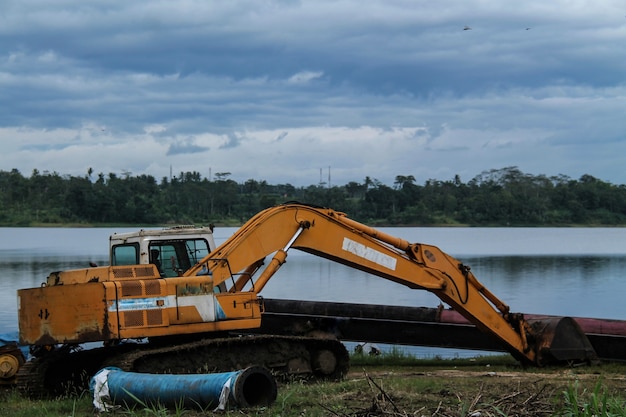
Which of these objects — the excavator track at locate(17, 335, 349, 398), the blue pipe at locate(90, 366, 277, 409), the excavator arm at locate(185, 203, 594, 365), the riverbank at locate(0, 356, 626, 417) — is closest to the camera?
the riverbank at locate(0, 356, 626, 417)

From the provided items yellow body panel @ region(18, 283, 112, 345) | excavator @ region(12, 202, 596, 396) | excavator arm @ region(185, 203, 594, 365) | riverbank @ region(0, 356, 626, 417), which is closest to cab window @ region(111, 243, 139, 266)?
excavator @ region(12, 202, 596, 396)

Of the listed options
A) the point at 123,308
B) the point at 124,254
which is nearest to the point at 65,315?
the point at 123,308

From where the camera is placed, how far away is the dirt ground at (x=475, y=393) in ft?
27.0

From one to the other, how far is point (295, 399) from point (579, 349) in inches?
309

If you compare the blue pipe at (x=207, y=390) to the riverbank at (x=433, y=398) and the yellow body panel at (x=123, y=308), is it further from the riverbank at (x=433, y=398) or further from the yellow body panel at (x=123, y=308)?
the yellow body panel at (x=123, y=308)

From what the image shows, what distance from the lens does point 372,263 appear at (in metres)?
15.2

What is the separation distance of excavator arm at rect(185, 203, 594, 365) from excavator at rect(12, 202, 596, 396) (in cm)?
2

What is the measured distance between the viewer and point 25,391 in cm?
1330

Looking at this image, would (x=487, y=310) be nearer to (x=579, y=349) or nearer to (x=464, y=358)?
(x=579, y=349)

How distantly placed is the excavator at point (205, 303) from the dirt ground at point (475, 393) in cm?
119

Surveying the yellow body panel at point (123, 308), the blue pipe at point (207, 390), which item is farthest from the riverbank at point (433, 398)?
the yellow body panel at point (123, 308)

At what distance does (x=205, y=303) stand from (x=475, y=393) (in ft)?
12.8

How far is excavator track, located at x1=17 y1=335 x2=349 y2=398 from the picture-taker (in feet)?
41.8

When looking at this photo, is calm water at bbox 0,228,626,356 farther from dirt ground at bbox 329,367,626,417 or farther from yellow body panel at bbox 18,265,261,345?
dirt ground at bbox 329,367,626,417
